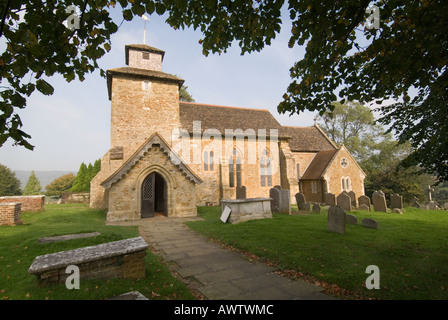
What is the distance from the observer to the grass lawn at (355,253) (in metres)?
4.38

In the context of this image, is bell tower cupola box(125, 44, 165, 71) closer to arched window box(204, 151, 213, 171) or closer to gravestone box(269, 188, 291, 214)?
arched window box(204, 151, 213, 171)

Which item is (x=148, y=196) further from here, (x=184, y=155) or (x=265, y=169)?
(x=265, y=169)

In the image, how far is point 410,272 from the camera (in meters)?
4.98

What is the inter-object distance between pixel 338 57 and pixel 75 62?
203 inches

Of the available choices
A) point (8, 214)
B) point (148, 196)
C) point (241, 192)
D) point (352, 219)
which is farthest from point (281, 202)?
point (8, 214)

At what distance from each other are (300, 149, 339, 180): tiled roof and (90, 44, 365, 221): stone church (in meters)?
0.13

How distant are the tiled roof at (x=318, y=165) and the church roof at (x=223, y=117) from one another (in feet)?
17.6

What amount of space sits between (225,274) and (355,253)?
368 cm

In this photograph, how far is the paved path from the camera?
4.26m

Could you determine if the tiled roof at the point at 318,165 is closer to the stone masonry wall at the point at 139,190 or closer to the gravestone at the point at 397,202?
the gravestone at the point at 397,202

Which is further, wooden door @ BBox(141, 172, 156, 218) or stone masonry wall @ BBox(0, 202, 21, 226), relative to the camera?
wooden door @ BBox(141, 172, 156, 218)

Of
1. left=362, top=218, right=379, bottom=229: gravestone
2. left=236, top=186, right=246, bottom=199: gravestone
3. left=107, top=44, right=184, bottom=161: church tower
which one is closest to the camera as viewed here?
left=362, top=218, right=379, bottom=229: gravestone

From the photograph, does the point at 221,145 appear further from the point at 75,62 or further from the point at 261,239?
the point at 75,62

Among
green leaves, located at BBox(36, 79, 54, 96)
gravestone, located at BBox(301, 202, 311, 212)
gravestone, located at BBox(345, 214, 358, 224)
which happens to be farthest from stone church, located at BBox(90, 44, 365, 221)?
green leaves, located at BBox(36, 79, 54, 96)
